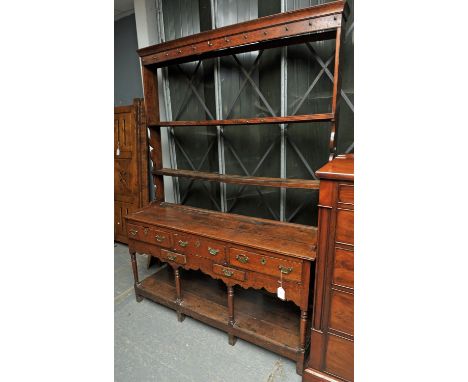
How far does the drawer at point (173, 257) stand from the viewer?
178 cm

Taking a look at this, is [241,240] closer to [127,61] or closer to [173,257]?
[173,257]

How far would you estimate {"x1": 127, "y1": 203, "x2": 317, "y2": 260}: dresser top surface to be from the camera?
143 centimetres

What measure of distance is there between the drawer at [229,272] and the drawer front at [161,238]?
401mm

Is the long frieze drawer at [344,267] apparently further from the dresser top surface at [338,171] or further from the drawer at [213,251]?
the drawer at [213,251]

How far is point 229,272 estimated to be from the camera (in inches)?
62.0

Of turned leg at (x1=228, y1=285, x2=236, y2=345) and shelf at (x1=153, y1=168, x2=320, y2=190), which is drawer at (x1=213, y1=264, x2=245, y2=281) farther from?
shelf at (x1=153, y1=168, x2=320, y2=190)

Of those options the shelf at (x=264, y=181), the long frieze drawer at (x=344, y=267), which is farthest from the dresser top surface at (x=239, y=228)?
the shelf at (x=264, y=181)

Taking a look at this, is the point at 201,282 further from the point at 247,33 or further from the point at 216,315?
the point at 247,33

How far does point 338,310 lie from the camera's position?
4.12ft

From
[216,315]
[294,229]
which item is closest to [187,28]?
[294,229]
